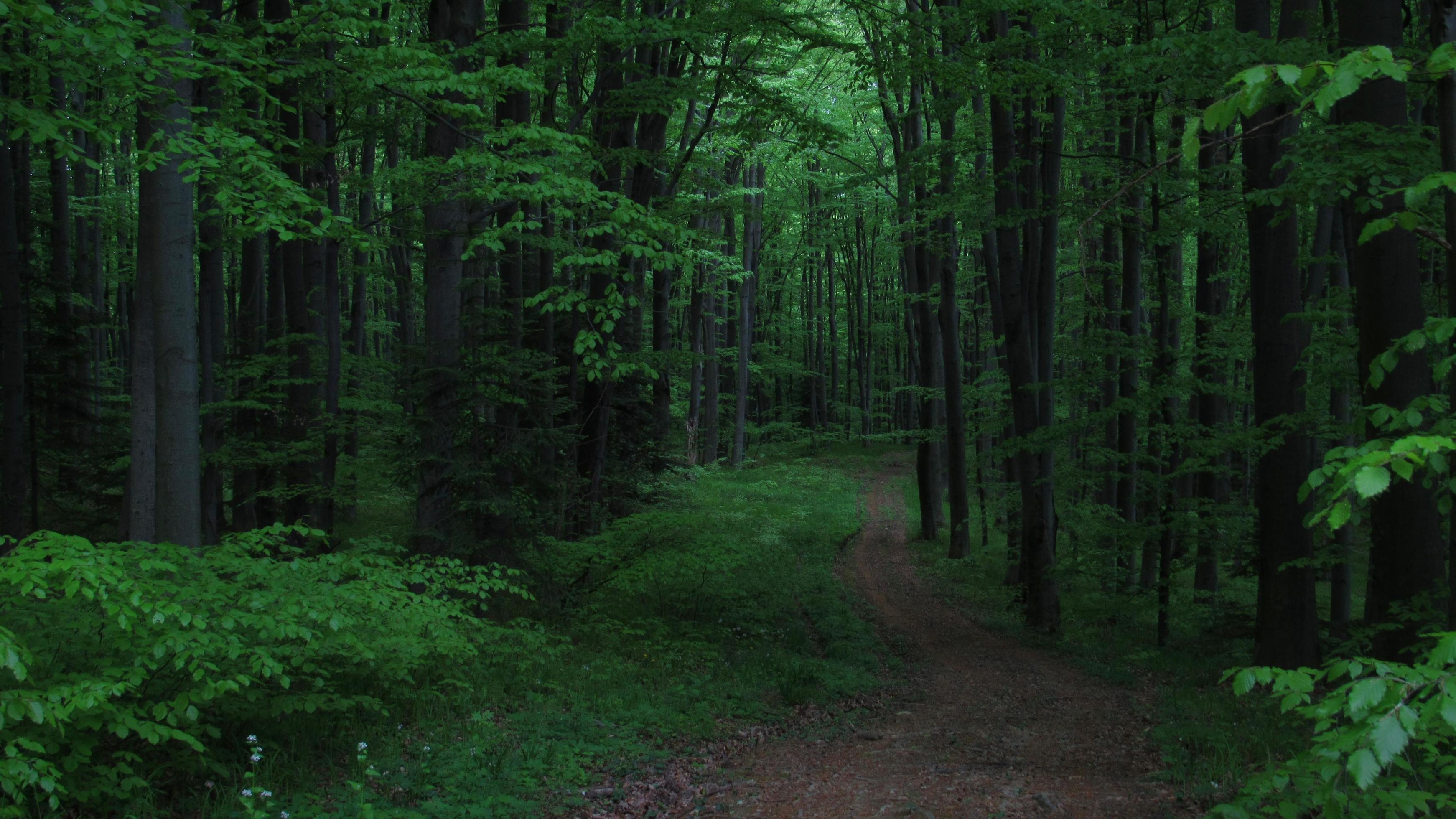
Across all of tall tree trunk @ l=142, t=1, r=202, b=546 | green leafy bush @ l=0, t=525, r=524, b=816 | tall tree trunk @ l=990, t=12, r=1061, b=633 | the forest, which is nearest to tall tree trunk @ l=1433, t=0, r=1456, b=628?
the forest

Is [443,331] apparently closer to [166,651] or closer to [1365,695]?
[166,651]

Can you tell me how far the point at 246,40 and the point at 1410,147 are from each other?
30.7 ft

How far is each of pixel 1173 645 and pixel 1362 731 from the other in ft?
38.0

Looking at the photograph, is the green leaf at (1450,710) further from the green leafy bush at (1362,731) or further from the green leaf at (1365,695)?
the green leaf at (1365,695)

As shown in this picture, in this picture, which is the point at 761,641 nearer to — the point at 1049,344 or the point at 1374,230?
the point at 1049,344

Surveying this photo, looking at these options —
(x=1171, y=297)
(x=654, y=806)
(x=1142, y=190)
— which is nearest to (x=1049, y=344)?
(x=1142, y=190)

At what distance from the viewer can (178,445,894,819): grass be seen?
5176mm

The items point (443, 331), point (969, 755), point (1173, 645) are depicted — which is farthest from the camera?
point (1173, 645)

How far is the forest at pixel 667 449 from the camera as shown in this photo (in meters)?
4.63

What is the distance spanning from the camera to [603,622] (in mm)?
10070

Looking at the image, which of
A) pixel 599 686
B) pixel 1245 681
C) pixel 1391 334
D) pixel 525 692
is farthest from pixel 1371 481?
pixel 599 686

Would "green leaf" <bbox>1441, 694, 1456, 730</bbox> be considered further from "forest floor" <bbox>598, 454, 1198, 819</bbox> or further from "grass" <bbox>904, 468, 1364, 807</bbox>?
"forest floor" <bbox>598, 454, 1198, 819</bbox>

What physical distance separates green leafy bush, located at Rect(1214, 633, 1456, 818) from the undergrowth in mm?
4070

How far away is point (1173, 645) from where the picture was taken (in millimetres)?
12391
